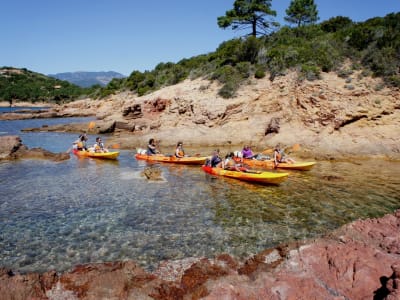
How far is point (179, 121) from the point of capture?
82.8 feet

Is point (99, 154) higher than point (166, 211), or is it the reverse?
point (99, 154)

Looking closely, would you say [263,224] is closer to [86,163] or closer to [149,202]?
[149,202]

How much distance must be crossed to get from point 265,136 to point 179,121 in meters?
7.36

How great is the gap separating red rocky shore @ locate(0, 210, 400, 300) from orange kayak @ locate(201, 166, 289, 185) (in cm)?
579

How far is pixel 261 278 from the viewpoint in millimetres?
5012

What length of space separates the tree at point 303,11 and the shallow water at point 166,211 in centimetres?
2720

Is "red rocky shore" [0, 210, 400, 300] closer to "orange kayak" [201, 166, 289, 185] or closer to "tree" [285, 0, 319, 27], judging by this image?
"orange kayak" [201, 166, 289, 185]

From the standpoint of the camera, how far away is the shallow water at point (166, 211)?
7090 millimetres

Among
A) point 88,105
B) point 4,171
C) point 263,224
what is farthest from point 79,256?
point 88,105

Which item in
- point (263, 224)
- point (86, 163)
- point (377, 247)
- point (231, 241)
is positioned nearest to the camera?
point (377, 247)

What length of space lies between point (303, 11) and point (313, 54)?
55.3 feet

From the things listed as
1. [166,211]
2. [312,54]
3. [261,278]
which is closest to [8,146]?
[166,211]

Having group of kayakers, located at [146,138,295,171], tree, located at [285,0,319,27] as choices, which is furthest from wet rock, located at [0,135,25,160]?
tree, located at [285,0,319,27]

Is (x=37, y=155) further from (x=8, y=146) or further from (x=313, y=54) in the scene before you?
(x=313, y=54)
